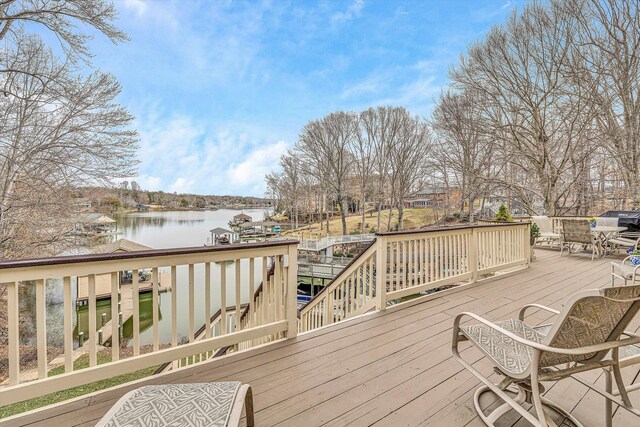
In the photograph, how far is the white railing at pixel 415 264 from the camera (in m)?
3.46

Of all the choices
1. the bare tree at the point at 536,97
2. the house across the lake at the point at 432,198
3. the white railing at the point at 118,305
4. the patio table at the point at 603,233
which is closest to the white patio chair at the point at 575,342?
the white railing at the point at 118,305

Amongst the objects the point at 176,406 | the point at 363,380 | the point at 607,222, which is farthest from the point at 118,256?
the point at 607,222

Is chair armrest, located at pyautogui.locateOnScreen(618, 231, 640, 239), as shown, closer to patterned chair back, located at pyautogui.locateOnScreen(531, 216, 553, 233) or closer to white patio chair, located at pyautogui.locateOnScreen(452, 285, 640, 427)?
patterned chair back, located at pyautogui.locateOnScreen(531, 216, 553, 233)

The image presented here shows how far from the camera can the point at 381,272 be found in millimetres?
3334

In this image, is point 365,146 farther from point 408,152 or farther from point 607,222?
point 607,222

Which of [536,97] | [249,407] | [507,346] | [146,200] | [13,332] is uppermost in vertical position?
[536,97]

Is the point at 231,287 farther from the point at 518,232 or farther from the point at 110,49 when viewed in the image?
the point at 518,232

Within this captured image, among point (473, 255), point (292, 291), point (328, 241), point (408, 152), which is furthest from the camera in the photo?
point (408, 152)

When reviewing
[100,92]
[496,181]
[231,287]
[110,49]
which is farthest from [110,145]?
[496,181]

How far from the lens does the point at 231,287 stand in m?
16.4

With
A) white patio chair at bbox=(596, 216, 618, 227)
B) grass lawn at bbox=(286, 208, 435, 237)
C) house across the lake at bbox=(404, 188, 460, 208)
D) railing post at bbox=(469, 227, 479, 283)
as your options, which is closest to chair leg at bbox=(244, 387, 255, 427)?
railing post at bbox=(469, 227, 479, 283)

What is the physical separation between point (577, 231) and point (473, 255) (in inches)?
162

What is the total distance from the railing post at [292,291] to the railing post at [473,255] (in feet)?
10.3

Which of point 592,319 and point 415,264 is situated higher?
point 592,319
